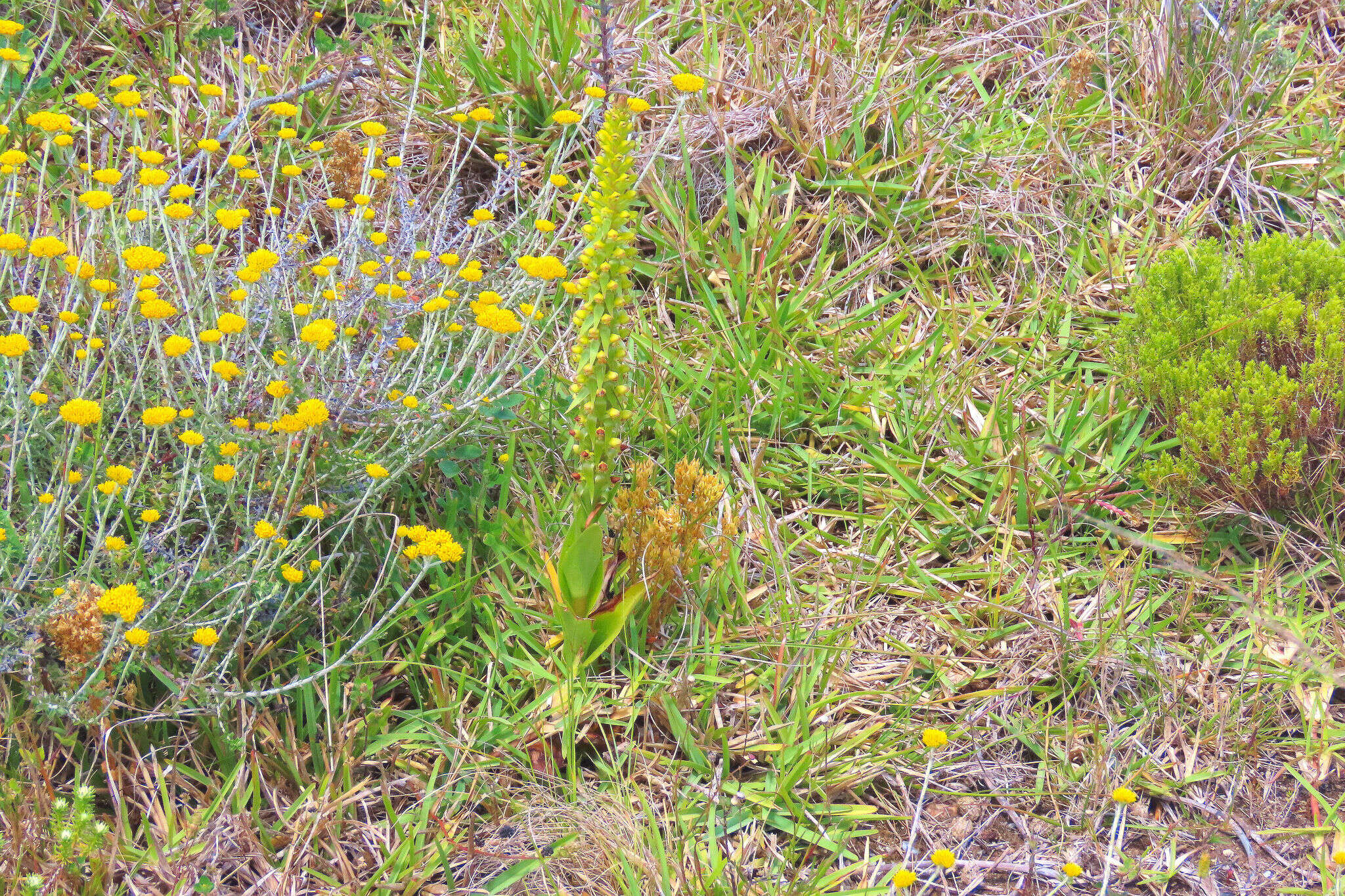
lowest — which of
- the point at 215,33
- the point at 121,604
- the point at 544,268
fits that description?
the point at 121,604

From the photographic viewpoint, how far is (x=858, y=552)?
2.80m

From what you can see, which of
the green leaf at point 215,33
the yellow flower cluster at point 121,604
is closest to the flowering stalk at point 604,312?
the yellow flower cluster at point 121,604

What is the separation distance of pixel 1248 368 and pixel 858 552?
112cm

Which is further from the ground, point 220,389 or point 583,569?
point 220,389

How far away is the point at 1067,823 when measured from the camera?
7.20ft

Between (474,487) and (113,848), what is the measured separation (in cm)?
117

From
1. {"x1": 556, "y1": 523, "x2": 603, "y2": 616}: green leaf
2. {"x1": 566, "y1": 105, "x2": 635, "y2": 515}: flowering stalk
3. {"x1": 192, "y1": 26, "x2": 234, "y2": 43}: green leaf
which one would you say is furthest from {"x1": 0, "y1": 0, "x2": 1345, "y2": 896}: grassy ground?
{"x1": 566, "y1": 105, "x2": 635, "y2": 515}: flowering stalk

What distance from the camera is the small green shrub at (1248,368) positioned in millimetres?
2635

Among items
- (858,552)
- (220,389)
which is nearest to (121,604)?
(220,389)

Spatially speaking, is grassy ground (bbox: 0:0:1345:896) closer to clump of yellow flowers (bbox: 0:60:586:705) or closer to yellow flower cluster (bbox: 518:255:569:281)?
clump of yellow flowers (bbox: 0:60:586:705)

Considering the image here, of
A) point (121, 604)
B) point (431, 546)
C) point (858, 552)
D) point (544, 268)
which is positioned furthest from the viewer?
point (858, 552)

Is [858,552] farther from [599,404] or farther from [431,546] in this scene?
[431,546]

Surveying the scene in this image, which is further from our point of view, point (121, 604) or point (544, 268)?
point (544, 268)

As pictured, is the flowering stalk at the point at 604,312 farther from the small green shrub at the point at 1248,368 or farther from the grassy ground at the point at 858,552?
the small green shrub at the point at 1248,368
